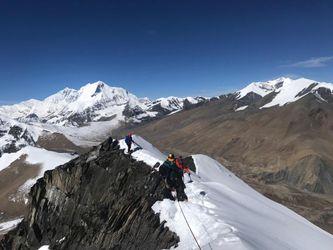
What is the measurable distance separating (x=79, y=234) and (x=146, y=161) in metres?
9.90

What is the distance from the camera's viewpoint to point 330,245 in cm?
4525

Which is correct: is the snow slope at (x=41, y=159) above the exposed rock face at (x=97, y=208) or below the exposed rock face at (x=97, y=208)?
above

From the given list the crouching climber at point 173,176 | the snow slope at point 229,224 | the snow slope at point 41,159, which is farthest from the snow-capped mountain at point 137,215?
the snow slope at point 41,159

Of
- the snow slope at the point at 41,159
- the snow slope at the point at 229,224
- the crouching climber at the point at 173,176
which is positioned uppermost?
the snow slope at the point at 41,159

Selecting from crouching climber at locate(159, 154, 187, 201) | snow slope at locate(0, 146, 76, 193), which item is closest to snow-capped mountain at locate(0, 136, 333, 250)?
crouching climber at locate(159, 154, 187, 201)

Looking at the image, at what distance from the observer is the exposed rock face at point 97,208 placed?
3600 centimetres

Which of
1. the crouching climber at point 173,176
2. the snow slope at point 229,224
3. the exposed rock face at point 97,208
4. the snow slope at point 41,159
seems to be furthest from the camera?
the snow slope at point 41,159

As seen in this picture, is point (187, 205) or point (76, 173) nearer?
point (187, 205)

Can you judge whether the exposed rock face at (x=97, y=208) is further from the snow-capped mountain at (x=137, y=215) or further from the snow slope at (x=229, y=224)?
the snow slope at (x=229, y=224)

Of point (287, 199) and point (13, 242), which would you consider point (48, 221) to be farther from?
point (287, 199)

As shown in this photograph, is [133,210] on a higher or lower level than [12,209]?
higher

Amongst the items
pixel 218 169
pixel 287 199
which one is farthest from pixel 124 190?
pixel 287 199

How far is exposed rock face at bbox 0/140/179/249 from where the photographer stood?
118 feet

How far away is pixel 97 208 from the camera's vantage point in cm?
4419
